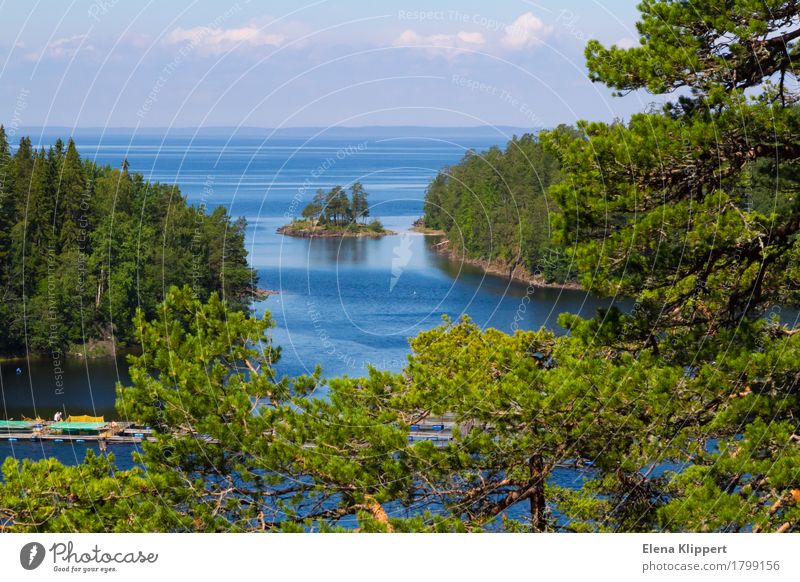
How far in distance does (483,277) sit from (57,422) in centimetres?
2738

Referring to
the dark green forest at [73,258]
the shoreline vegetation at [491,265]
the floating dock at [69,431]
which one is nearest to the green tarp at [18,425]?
the floating dock at [69,431]

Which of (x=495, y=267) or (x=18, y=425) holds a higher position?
(x=495, y=267)

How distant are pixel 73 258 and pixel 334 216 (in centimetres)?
1187

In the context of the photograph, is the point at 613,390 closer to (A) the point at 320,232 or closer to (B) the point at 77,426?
(B) the point at 77,426

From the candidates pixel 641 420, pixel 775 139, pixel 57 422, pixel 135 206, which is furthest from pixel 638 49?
pixel 135 206

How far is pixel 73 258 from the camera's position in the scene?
48188mm

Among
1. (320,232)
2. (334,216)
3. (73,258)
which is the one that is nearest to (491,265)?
(334,216)

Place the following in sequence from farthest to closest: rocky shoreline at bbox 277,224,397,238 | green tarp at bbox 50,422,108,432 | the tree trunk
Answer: rocky shoreline at bbox 277,224,397,238, green tarp at bbox 50,422,108,432, the tree trunk

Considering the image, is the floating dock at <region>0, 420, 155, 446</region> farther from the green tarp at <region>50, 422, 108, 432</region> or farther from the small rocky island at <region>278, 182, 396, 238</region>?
the small rocky island at <region>278, 182, 396, 238</region>

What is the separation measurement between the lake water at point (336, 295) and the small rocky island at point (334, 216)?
589 millimetres

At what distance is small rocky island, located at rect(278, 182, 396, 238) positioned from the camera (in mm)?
46375
